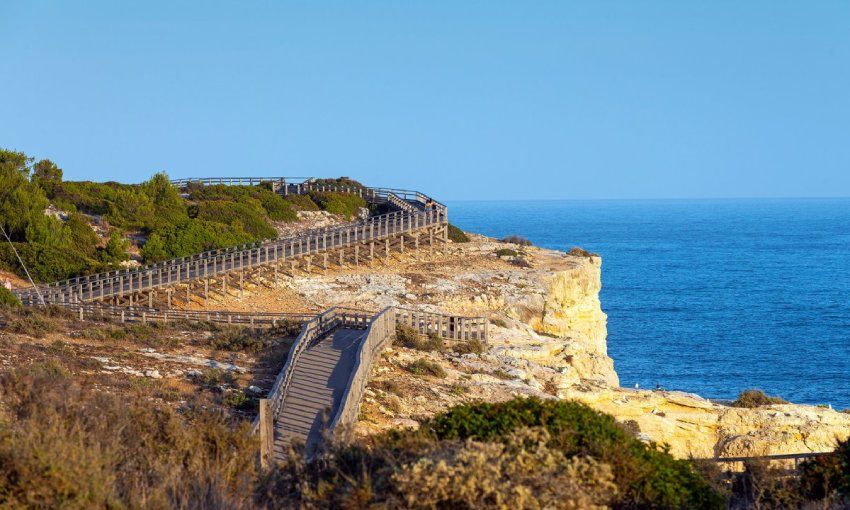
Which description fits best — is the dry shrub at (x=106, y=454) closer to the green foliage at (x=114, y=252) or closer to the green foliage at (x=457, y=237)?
the green foliage at (x=114, y=252)

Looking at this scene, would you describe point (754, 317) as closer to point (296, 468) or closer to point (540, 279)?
point (540, 279)

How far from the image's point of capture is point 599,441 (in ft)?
50.9

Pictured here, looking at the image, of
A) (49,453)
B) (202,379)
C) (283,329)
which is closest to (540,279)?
(283,329)

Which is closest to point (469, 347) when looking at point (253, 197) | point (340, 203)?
point (340, 203)

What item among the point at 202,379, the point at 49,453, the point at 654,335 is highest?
the point at 49,453

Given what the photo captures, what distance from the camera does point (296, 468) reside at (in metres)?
15.8

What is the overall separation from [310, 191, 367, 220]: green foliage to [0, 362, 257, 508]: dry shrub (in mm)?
52134

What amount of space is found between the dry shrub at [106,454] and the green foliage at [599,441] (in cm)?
314

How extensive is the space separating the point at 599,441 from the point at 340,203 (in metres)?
59.3

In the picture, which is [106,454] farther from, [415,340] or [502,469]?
[415,340]

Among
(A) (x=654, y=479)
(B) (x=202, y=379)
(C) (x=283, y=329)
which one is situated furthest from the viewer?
(C) (x=283, y=329)

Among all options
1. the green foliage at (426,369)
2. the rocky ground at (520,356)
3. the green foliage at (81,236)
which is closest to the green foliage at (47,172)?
the green foliage at (81,236)

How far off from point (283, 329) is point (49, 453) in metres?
21.8

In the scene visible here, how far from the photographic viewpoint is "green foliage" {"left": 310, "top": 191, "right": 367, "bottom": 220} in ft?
239
